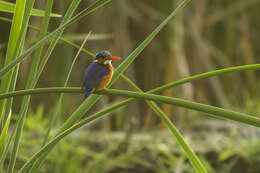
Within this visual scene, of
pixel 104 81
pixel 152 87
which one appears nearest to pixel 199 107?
pixel 104 81

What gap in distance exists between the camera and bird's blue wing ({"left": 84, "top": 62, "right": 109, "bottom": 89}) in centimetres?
64

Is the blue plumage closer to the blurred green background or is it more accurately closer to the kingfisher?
the kingfisher

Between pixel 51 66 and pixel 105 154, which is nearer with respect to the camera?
pixel 105 154

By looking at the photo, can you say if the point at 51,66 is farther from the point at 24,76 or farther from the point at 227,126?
the point at 227,126

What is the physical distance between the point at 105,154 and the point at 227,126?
719 millimetres

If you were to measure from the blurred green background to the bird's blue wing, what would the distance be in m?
0.90

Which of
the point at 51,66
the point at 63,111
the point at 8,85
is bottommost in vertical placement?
the point at 63,111

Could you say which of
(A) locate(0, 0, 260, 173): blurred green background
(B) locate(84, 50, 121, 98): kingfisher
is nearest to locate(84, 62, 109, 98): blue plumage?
(B) locate(84, 50, 121, 98): kingfisher

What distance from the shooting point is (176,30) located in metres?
2.52

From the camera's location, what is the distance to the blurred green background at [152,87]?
1648 millimetres

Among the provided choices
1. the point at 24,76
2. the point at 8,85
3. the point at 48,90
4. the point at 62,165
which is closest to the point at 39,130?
the point at 62,165

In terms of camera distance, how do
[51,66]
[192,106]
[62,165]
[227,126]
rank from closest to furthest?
[192,106]
[62,165]
[227,126]
[51,66]

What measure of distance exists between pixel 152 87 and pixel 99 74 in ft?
6.95

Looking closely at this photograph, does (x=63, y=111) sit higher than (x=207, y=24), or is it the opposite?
(x=207, y=24)
